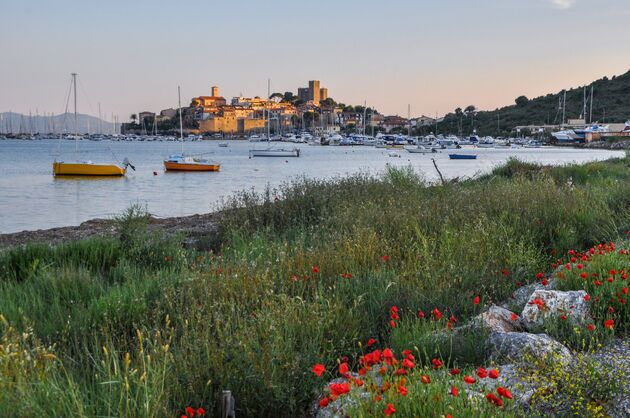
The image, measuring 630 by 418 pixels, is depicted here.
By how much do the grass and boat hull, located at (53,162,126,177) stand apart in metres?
31.2

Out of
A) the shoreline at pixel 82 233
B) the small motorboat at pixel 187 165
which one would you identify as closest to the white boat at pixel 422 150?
the small motorboat at pixel 187 165

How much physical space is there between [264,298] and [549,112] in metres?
150

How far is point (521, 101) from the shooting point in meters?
162

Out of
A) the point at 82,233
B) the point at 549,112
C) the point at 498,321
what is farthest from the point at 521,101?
the point at 498,321

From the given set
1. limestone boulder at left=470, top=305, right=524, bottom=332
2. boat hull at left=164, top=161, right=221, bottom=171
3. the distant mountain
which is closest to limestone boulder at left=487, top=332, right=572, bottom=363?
limestone boulder at left=470, top=305, right=524, bottom=332

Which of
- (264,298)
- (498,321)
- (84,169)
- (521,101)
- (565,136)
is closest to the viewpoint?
(498,321)

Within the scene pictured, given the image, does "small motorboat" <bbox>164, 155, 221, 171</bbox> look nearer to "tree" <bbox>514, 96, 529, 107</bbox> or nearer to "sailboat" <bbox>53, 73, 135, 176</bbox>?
"sailboat" <bbox>53, 73, 135, 176</bbox>

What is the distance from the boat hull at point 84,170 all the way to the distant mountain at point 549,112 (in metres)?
105

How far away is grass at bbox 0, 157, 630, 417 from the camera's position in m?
3.66

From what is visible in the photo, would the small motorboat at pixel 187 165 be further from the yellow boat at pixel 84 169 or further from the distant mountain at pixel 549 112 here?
the distant mountain at pixel 549 112

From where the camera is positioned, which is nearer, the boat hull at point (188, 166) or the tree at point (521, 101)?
the boat hull at point (188, 166)

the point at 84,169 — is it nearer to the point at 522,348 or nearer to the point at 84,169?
the point at 84,169

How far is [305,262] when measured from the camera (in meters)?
6.70

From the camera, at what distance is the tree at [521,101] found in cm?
15975
